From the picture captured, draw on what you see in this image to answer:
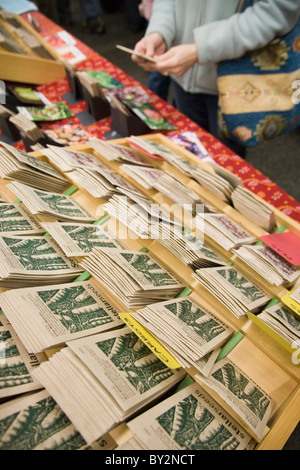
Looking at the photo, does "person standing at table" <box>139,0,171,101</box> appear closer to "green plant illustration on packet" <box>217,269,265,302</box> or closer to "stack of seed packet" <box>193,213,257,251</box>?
"stack of seed packet" <box>193,213,257,251</box>

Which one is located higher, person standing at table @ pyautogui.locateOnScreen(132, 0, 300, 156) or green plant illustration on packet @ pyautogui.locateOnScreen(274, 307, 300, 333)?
person standing at table @ pyautogui.locateOnScreen(132, 0, 300, 156)

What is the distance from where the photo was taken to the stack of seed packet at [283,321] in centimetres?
88

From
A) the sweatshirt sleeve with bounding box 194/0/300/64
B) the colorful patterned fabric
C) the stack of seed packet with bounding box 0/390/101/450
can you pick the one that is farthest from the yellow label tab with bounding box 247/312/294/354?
the sweatshirt sleeve with bounding box 194/0/300/64

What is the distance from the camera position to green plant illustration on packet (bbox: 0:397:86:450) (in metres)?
0.69

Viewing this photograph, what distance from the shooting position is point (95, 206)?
4.25ft

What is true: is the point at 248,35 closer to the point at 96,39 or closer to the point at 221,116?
the point at 221,116

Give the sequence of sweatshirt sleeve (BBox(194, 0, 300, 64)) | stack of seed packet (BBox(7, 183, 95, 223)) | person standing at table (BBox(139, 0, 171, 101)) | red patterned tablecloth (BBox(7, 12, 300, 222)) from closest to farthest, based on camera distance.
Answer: stack of seed packet (BBox(7, 183, 95, 223)) → sweatshirt sleeve (BBox(194, 0, 300, 64)) → red patterned tablecloth (BBox(7, 12, 300, 222)) → person standing at table (BBox(139, 0, 171, 101))

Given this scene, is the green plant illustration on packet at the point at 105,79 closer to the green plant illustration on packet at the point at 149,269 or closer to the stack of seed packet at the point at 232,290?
the green plant illustration on packet at the point at 149,269

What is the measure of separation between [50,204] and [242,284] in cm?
75

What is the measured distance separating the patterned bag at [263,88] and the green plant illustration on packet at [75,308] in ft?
4.12

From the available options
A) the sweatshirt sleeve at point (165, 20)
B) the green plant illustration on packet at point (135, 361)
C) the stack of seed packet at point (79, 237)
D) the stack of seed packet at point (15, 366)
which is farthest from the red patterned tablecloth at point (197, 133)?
the stack of seed packet at point (15, 366)

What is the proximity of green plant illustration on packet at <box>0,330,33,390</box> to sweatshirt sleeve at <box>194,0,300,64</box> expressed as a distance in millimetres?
1603

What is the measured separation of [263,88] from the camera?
1603 mm
